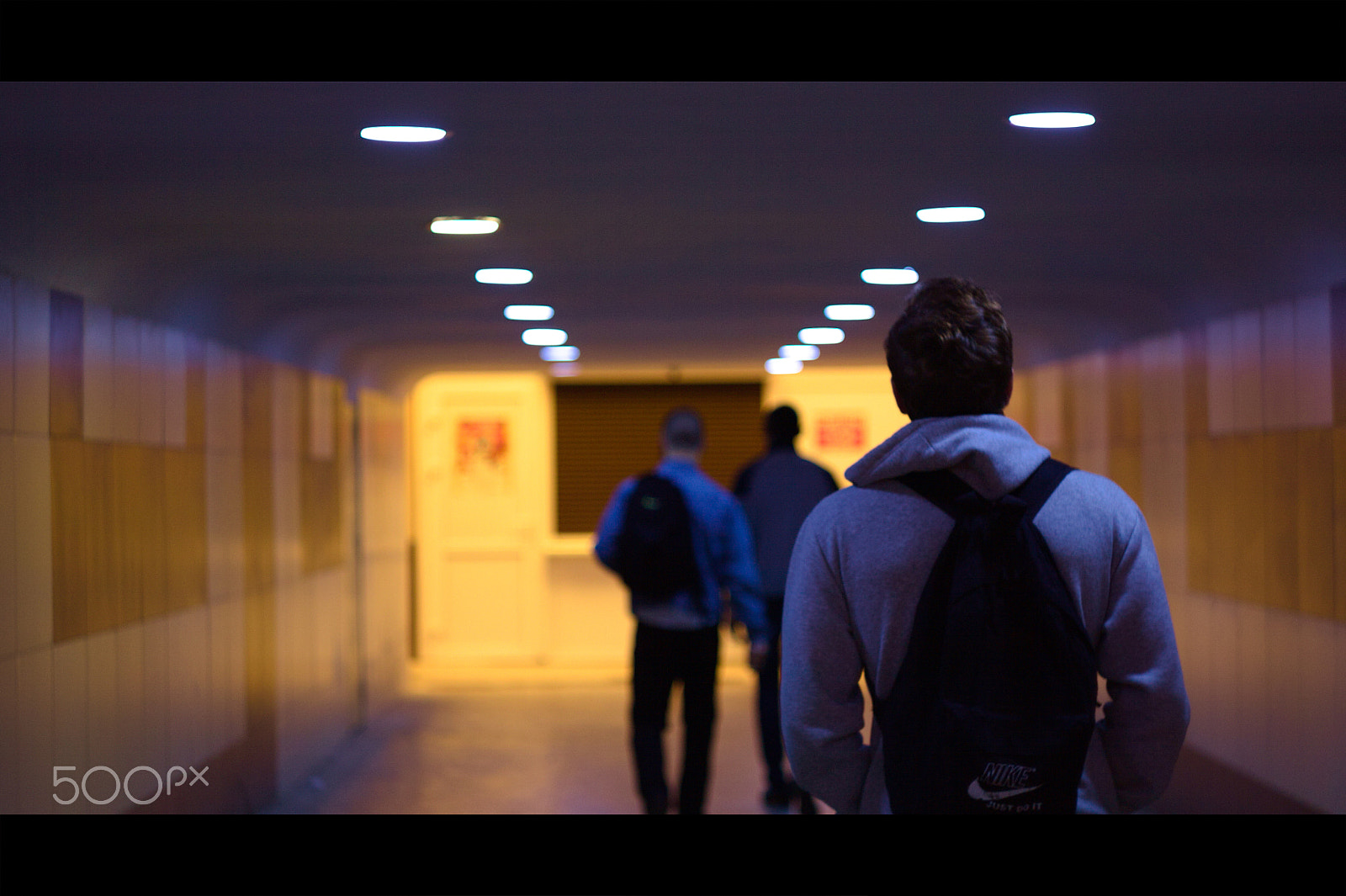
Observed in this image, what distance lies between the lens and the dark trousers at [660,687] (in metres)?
5.25

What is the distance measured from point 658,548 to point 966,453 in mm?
3366

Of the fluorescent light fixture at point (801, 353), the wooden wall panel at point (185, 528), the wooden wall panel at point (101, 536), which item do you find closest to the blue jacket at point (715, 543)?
the wooden wall panel at point (185, 528)

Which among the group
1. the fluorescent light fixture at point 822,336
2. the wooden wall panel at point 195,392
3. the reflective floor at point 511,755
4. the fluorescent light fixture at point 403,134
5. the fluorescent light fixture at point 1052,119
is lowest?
the reflective floor at point 511,755

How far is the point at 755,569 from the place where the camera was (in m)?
5.46

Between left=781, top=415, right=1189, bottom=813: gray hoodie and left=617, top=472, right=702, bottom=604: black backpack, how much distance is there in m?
3.16

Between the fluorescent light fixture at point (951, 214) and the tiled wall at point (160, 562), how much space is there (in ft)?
8.85

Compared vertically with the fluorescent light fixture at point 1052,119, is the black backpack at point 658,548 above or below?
below

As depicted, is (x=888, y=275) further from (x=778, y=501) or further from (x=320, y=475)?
(x=320, y=475)

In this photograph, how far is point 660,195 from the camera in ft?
14.0

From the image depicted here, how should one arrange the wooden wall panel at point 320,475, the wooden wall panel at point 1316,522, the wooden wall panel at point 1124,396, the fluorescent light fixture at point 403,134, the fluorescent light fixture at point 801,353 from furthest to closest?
the fluorescent light fixture at point 801,353 < the wooden wall panel at point 320,475 < the wooden wall panel at point 1124,396 < the wooden wall panel at point 1316,522 < the fluorescent light fixture at point 403,134

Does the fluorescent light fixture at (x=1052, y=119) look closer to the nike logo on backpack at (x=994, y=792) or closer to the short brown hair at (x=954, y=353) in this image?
the short brown hair at (x=954, y=353)

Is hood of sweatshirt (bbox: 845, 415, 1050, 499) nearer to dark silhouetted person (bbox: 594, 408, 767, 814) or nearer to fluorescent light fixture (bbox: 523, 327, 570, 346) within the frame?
dark silhouetted person (bbox: 594, 408, 767, 814)
